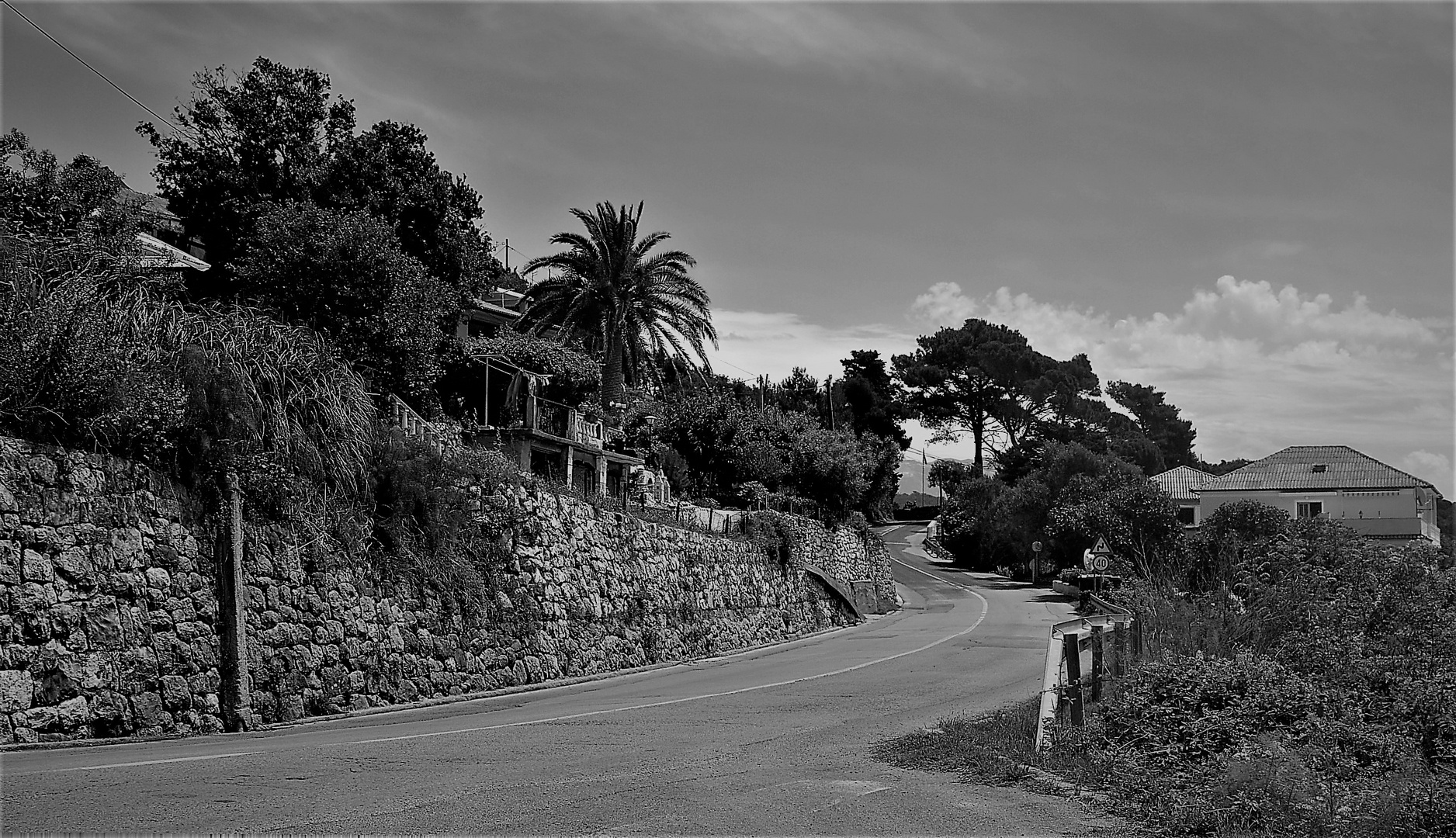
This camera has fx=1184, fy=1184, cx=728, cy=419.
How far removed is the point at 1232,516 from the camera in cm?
3806

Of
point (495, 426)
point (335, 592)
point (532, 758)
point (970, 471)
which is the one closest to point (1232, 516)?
point (495, 426)

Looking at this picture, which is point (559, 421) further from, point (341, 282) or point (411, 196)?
point (341, 282)

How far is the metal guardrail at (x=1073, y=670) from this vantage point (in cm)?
1138

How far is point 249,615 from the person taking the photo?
15.6 metres

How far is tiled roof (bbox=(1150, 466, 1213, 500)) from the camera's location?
77938mm

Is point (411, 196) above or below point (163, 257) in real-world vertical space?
above

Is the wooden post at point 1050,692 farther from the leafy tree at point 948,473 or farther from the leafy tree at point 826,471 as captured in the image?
the leafy tree at point 948,473

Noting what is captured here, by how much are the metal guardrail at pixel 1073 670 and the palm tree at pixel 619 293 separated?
30610 millimetres

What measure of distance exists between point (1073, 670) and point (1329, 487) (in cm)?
6397

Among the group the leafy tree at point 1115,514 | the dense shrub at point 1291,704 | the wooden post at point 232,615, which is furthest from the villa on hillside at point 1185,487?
the wooden post at point 232,615

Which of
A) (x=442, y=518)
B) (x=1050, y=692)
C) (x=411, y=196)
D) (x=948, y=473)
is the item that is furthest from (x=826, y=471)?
(x=948, y=473)

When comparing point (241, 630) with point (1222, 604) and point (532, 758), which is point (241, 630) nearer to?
point (532, 758)

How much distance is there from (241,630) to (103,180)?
32.3 ft

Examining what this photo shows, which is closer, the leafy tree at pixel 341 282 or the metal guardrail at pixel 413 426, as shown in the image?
the metal guardrail at pixel 413 426
